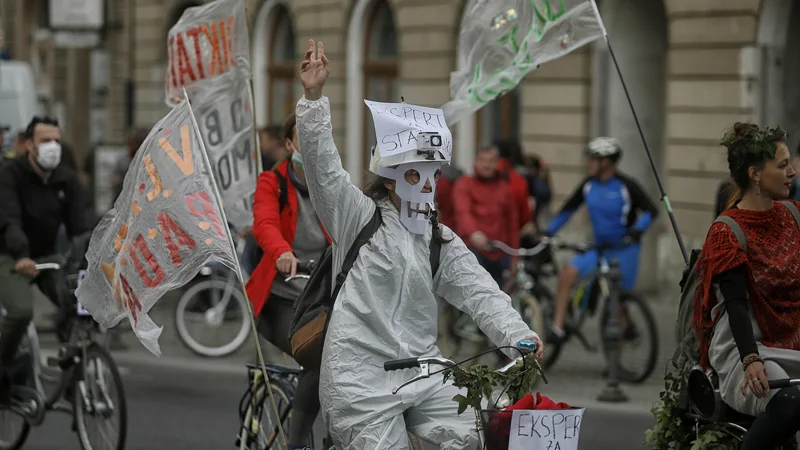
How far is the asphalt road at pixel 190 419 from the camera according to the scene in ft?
27.6

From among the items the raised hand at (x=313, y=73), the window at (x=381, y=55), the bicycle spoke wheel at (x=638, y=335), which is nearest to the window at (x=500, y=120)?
the window at (x=381, y=55)

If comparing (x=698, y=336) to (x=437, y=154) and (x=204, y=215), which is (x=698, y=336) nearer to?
(x=437, y=154)

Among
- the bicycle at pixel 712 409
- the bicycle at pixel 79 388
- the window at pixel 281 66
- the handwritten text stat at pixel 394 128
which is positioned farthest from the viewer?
the window at pixel 281 66

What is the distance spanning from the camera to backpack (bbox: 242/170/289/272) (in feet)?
21.4

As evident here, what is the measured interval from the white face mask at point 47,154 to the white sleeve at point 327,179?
336 cm

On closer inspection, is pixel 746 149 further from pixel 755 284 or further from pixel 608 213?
pixel 608 213

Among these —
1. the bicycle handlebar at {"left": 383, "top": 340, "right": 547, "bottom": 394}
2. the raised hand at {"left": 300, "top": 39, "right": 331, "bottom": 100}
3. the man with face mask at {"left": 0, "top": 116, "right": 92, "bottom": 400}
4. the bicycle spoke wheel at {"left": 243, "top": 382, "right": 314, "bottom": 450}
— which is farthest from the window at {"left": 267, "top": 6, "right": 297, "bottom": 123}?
the bicycle handlebar at {"left": 383, "top": 340, "right": 547, "bottom": 394}

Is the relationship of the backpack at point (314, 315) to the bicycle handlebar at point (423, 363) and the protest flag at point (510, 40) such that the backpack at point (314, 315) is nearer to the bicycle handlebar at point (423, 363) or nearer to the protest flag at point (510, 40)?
the bicycle handlebar at point (423, 363)

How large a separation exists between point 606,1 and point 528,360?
44.1 ft

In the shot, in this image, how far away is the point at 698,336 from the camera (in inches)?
214

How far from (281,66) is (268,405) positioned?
1847cm

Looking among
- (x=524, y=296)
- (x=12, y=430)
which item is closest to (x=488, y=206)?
(x=524, y=296)

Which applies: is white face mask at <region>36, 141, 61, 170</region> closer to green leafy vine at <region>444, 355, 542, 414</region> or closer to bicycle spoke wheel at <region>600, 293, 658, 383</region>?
green leafy vine at <region>444, 355, 542, 414</region>

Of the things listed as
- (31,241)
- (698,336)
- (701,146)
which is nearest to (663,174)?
(701,146)
